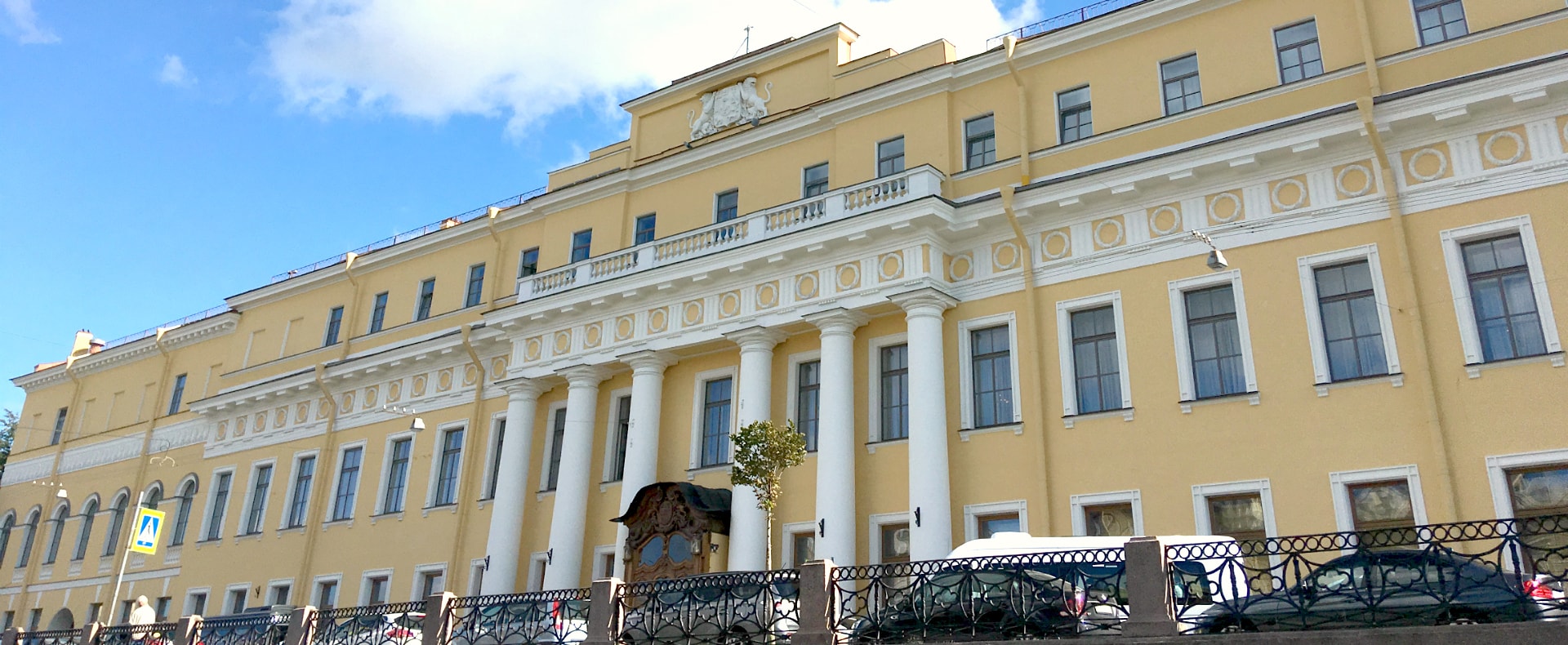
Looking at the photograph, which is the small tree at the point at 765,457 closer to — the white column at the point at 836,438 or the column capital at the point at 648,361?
the white column at the point at 836,438

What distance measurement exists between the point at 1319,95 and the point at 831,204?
26.9 feet

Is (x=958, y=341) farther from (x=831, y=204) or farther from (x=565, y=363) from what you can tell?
(x=565, y=363)

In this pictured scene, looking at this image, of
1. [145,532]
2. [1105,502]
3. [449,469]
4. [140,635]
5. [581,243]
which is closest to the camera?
[1105,502]

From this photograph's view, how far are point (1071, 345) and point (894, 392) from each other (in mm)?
3352

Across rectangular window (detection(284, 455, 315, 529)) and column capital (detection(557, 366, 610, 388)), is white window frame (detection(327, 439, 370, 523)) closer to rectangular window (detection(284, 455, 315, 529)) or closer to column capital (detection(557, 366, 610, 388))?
rectangular window (detection(284, 455, 315, 529))

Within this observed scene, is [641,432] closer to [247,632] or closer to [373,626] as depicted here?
[373,626]

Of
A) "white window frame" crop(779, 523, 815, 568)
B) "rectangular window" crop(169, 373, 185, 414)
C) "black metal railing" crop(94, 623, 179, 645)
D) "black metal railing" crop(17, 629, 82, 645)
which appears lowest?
"black metal railing" crop(17, 629, 82, 645)

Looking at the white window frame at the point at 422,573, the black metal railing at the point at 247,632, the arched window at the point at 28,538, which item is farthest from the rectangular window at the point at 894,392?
the arched window at the point at 28,538

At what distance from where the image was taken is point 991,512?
60.4 ft

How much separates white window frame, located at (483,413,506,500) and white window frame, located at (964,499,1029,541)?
11.7 meters

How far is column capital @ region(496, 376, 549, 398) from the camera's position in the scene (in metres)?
24.6

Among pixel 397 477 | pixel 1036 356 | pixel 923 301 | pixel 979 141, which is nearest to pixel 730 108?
pixel 979 141

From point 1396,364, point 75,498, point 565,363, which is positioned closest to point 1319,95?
point 1396,364

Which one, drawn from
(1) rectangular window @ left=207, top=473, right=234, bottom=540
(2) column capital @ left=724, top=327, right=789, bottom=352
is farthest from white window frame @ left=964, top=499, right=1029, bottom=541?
(1) rectangular window @ left=207, top=473, right=234, bottom=540
